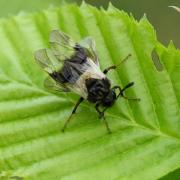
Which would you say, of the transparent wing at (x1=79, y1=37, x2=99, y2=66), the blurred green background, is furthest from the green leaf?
the blurred green background

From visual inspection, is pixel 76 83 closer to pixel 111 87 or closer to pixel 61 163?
pixel 111 87

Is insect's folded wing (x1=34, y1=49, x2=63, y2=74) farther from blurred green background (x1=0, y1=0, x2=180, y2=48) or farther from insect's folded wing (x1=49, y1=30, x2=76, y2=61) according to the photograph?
blurred green background (x1=0, y1=0, x2=180, y2=48)

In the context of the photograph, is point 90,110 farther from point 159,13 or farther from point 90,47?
point 159,13

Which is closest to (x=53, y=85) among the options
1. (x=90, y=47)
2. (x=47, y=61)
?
(x=47, y=61)

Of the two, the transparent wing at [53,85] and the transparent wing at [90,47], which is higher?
the transparent wing at [90,47]

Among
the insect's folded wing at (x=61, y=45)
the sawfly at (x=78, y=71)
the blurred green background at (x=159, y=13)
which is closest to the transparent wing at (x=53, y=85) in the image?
the sawfly at (x=78, y=71)

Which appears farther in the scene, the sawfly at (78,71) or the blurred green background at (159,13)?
the blurred green background at (159,13)

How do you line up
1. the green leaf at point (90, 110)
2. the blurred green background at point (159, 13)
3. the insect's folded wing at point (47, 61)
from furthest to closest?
the blurred green background at point (159, 13), the insect's folded wing at point (47, 61), the green leaf at point (90, 110)

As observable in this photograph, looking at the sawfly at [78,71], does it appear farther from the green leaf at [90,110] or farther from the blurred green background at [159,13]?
the blurred green background at [159,13]

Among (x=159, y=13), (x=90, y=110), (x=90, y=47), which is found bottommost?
(x=90, y=110)
